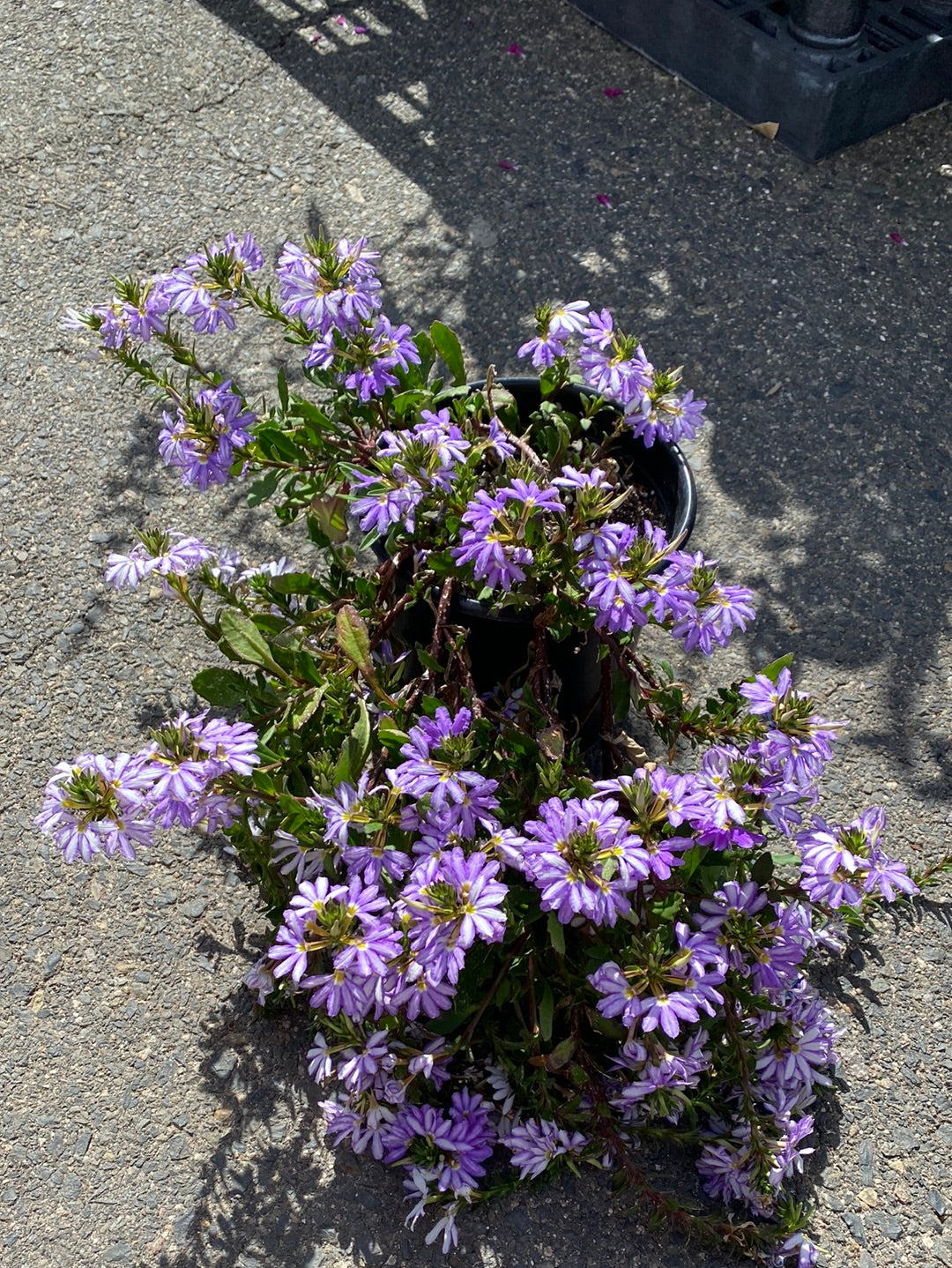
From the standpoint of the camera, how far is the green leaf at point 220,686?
236 cm

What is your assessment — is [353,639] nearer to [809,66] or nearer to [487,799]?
[487,799]

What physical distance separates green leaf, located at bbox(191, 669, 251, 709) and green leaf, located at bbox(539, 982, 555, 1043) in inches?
30.8

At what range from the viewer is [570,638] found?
268 centimetres

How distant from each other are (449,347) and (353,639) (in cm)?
70

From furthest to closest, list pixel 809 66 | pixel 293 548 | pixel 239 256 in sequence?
pixel 809 66 → pixel 293 548 → pixel 239 256

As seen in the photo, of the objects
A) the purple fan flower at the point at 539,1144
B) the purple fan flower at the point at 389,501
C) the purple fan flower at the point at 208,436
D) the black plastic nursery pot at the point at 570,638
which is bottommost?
the purple fan flower at the point at 539,1144

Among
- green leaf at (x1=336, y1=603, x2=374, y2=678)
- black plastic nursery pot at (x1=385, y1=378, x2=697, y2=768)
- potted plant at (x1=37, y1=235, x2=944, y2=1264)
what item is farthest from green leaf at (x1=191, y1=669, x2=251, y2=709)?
black plastic nursery pot at (x1=385, y1=378, x2=697, y2=768)

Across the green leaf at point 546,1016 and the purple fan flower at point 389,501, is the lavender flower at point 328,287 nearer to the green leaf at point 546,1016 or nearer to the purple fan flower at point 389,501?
the purple fan flower at point 389,501

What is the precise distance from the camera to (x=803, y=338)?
160 inches

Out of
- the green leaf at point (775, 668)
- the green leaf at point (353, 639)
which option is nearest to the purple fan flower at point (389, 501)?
the green leaf at point (353, 639)

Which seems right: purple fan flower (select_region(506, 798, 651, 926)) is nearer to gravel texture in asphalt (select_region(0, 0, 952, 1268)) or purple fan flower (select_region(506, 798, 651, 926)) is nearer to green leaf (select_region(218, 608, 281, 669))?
green leaf (select_region(218, 608, 281, 669))

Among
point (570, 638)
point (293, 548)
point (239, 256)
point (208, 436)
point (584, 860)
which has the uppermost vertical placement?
point (239, 256)

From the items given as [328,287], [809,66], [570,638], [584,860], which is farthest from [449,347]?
[809,66]

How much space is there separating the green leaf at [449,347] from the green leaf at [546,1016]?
1.24 metres
